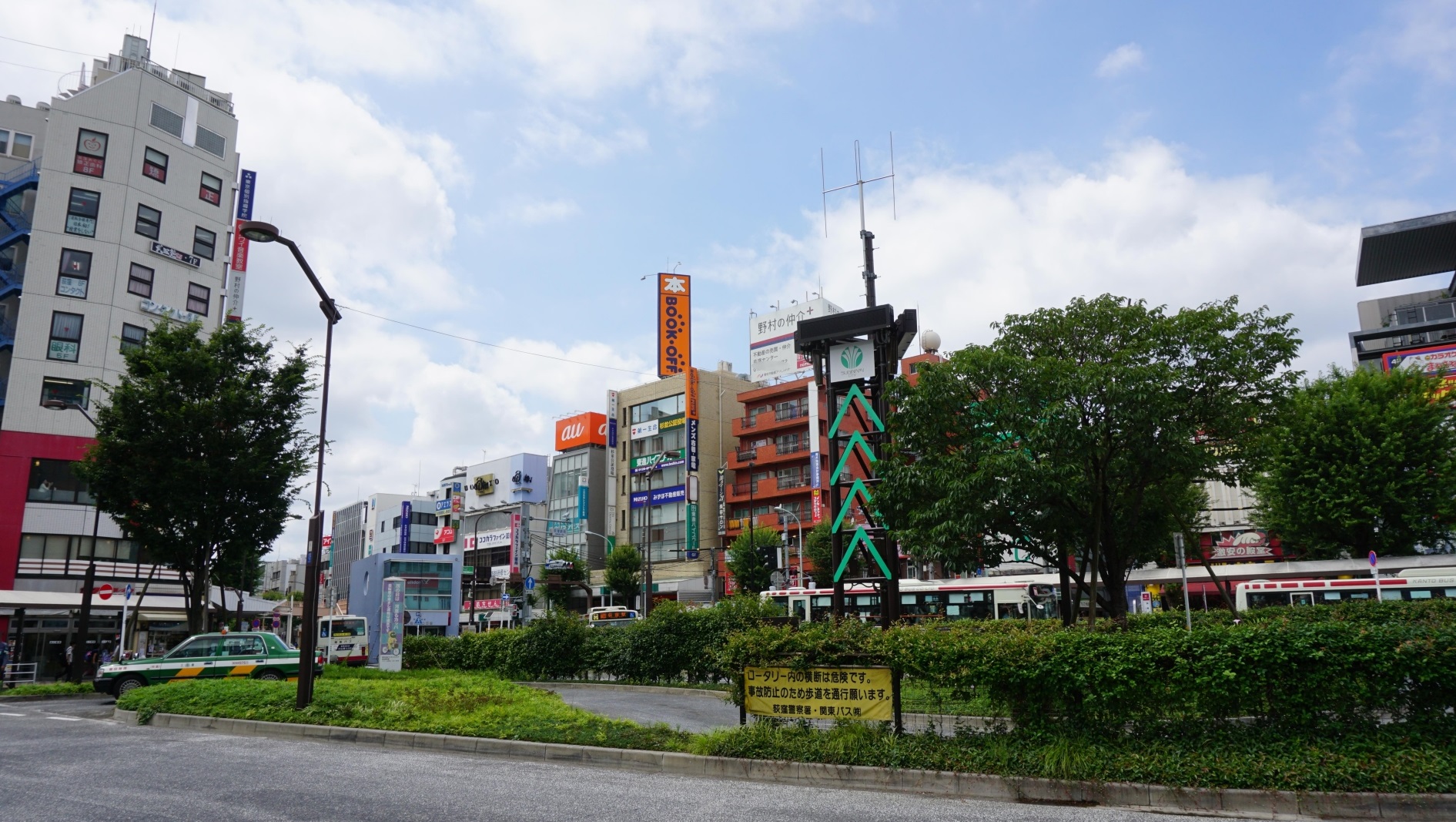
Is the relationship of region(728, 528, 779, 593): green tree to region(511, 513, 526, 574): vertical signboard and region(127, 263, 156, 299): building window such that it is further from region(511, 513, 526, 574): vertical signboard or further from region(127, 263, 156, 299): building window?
region(127, 263, 156, 299): building window

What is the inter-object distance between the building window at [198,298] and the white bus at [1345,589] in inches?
1939

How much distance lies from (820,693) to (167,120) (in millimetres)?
50919

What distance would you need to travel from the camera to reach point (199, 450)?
25.4 m

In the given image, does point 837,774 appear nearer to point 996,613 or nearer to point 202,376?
point 202,376

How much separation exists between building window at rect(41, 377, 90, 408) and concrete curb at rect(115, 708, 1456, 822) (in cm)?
3666

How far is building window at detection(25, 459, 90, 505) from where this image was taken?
1588 inches

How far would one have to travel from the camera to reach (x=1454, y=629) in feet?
26.7

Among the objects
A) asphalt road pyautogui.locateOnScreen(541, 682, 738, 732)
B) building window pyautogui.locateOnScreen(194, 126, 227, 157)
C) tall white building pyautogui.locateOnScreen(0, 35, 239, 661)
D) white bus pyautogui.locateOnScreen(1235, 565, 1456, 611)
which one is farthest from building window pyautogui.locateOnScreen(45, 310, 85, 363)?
white bus pyautogui.locateOnScreen(1235, 565, 1456, 611)

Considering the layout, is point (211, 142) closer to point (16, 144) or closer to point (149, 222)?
point (149, 222)

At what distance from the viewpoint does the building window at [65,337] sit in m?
41.7

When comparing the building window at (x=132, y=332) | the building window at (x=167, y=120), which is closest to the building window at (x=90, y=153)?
the building window at (x=167, y=120)

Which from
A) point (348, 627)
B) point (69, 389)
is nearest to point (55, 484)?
point (69, 389)

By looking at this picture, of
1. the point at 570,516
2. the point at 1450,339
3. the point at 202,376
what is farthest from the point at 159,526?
the point at 1450,339

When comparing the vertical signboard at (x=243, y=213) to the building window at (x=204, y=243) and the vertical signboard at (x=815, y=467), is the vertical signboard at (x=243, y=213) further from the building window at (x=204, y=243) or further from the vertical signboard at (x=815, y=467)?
the vertical signboard at (x=815, y=467)
